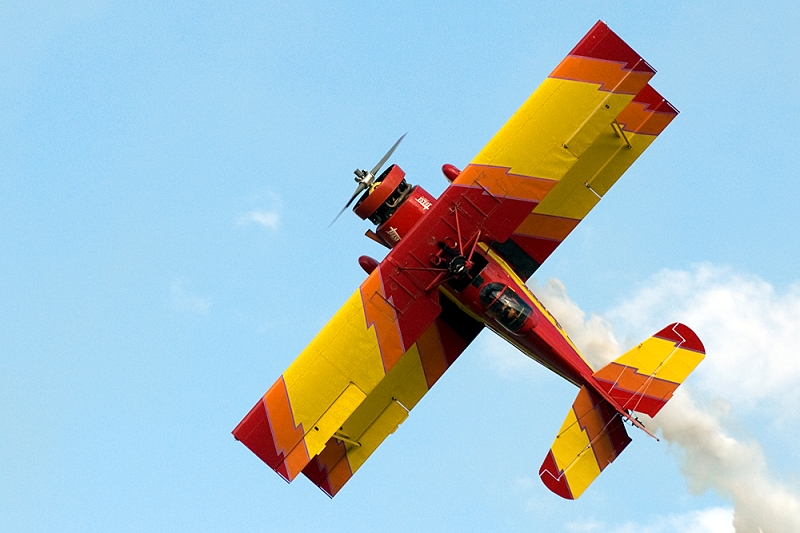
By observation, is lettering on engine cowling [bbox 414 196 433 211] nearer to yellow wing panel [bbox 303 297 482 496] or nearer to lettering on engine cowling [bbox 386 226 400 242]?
lettering on engine cowling [bbox 386 226 400 242]

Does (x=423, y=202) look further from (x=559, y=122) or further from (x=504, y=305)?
(x=559, y=122)

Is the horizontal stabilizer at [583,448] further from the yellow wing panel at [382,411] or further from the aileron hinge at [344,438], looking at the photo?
the aileron hinge at [344,438]

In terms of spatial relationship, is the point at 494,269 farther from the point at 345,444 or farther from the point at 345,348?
the point at 345,444

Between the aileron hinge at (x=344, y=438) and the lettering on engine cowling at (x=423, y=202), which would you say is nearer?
the lettering on engine cowling at (x=423, y=202)

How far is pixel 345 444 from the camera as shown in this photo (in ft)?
74.4

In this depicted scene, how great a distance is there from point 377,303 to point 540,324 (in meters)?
3.09

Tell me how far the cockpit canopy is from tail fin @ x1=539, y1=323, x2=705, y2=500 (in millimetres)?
1975

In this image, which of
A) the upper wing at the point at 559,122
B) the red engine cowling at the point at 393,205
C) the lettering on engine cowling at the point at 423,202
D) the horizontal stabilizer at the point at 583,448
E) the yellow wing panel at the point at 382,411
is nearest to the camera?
the upper wing at the point at 559,122

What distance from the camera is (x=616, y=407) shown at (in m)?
20.4

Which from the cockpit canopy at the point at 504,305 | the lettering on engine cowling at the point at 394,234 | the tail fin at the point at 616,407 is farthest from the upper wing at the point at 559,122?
the tail fin at the point at 616,407

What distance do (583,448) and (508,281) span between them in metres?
3.31

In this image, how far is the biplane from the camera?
19797mm

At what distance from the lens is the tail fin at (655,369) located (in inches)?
800

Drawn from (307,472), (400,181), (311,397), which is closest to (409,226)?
(400,181)
